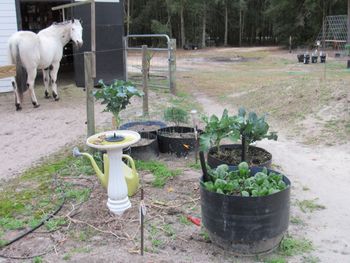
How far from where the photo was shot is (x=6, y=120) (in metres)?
7.30

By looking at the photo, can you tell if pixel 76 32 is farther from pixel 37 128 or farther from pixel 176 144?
pixel 176 144

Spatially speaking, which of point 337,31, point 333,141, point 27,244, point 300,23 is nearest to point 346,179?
point 333,141

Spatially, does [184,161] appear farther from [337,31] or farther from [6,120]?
[337,31]

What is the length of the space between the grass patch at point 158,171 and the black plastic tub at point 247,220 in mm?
1352

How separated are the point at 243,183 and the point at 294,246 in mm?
580

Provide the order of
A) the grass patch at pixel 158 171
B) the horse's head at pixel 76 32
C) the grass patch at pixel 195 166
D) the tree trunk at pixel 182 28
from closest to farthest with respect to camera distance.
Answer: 1. the grass patch at pixel 158 171
2. the grass patch at pixel 195 166
3. the horse's head at pixel 76 32
4. the tree trunk at pixel 182 28

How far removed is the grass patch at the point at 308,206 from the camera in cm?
369

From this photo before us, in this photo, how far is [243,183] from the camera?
10.0ft

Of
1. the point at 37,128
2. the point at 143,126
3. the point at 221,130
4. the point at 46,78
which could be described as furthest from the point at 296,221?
the point at 46,78

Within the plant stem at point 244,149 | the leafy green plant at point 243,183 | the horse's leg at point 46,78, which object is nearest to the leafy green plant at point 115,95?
the plant stem at point 244,149

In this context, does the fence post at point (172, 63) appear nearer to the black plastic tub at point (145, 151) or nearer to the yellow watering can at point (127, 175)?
the black plastic tub at point (145, 151)

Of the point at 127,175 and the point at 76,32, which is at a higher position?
the point at 76,32

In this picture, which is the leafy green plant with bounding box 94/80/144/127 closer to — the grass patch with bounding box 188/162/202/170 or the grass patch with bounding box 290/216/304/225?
the grass patch with bounding box 188/162/202/170

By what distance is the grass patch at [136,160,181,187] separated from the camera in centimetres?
425
